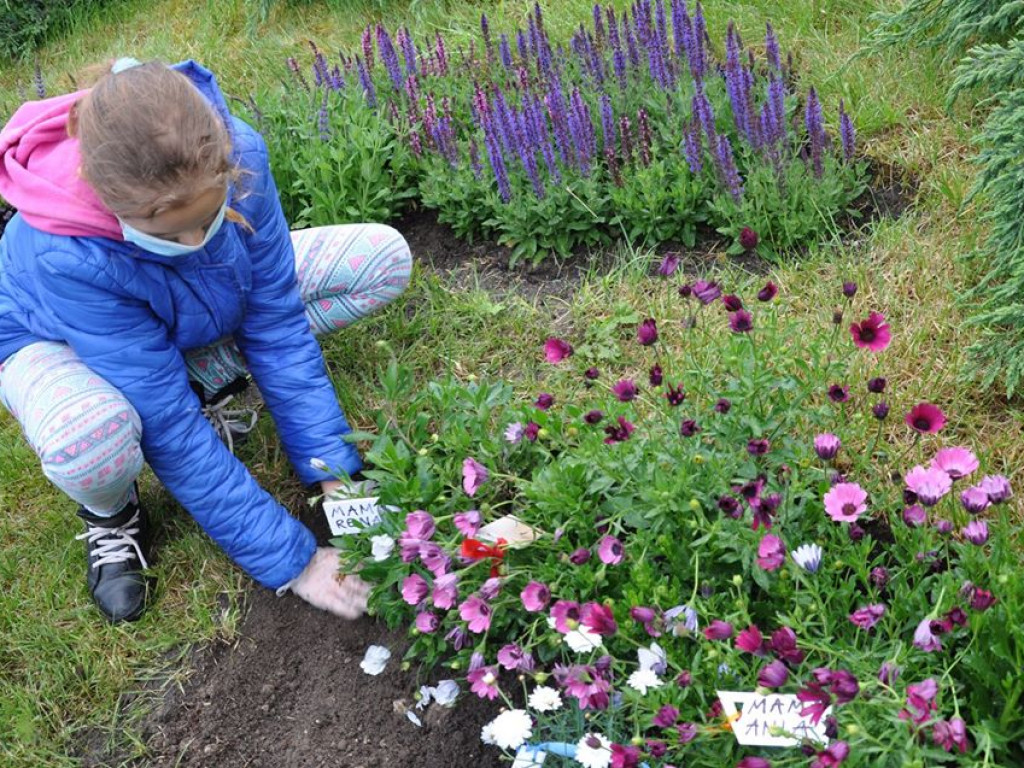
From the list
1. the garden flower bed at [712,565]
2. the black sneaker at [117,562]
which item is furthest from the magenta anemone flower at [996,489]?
the black sneaker at [117,562]

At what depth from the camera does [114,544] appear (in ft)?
8.73

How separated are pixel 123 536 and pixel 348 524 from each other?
63 centimetres

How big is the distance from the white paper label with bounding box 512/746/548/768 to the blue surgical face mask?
112 cm

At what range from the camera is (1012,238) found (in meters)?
2.51

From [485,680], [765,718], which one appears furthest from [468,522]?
[765,718]

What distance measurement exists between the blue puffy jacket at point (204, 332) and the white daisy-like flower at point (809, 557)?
3.68 feet

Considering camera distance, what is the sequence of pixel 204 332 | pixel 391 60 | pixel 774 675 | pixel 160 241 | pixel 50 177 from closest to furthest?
pixel 774 675, pixel 160 241, pixel 50 177, pixel 204 332, pixel 391 60

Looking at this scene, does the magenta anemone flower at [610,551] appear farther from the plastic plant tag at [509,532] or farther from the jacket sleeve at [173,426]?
the jacket sleeve at [173,426]

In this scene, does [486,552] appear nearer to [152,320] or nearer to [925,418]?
[925,418]

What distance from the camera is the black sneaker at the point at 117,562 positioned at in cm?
261

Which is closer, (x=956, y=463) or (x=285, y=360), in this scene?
(x=956, y=463)

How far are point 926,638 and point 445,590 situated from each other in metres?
0.81

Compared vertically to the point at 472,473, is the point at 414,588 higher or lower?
lower

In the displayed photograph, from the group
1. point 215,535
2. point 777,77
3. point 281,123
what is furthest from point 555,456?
point 281,123
